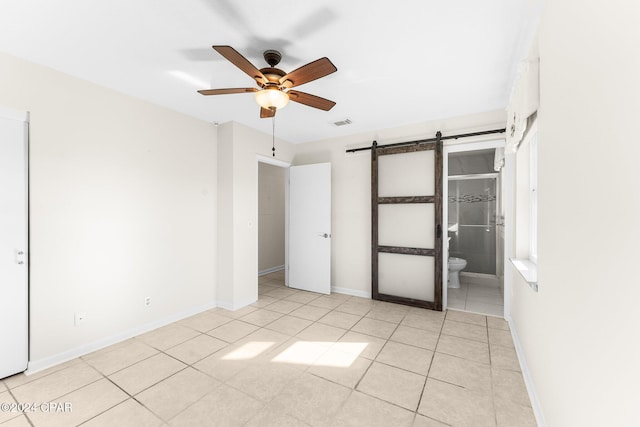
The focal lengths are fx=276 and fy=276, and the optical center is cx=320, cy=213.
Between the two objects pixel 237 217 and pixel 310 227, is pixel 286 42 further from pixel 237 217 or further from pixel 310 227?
pixel 310 227

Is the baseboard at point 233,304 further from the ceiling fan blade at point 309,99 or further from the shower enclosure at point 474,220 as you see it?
the shower enclosure at point 474,220

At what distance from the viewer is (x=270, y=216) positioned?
6.12 meters

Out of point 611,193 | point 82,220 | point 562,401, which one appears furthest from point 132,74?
point 562,401

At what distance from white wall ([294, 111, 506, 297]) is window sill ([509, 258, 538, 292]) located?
194cm

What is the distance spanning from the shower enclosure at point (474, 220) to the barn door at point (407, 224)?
229 cm

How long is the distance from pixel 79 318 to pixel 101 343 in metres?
0.34

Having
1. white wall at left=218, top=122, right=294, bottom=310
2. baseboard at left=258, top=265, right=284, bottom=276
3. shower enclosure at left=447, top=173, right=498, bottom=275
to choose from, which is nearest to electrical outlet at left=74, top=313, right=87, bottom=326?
white wall at left=218, top=122, right=294, bottom=310

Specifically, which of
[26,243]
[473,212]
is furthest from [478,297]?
[26,243]

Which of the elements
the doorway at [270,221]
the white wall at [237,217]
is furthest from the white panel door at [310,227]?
the doorway at [270,221]

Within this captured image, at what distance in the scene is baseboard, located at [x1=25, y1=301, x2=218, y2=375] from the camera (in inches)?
91.5

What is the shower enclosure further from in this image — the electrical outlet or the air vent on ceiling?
the electrical outlet

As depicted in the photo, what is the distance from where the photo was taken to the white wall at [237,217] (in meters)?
3.76

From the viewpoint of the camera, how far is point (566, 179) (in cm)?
133

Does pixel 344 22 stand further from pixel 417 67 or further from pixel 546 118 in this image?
pixel 546 118
